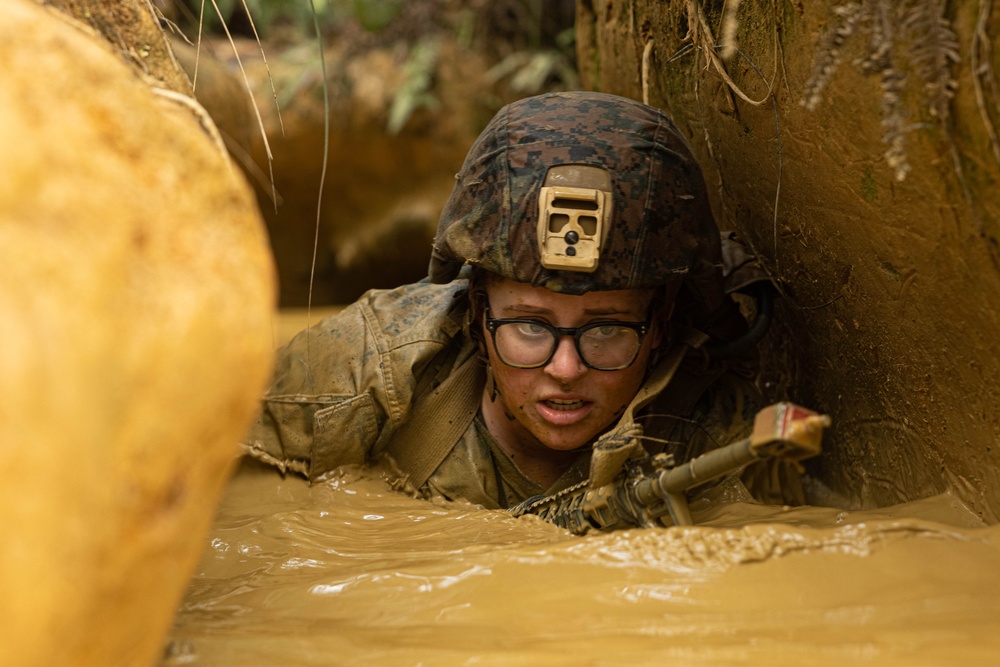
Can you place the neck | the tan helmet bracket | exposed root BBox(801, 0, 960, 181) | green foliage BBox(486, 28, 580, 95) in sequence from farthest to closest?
1. green foliage BBox(486, 28, 580, 95)
2. the neck
3. the tan helmet bracket
4. exposed root BBox(801, 0, 960, 181)

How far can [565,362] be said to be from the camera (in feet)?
10.6

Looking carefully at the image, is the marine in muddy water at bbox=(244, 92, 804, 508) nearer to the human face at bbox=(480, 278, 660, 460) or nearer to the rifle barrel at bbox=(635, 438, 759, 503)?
the human face at bbox=(480, 278, 660, 460)

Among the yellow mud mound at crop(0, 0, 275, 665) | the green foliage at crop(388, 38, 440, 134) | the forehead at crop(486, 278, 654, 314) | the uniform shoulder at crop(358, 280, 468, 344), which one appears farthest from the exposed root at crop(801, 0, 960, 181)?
the green foliage at crop(388, 38, 440, 134)

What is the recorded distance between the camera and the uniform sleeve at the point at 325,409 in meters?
3.67

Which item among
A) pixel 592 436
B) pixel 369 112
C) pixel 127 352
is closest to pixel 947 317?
pixel 592 436

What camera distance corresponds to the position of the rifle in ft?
6.22

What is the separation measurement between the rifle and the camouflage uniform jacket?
55 cm

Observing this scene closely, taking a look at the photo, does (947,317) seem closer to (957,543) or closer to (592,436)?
(957,543)

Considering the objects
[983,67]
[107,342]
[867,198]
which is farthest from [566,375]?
[107,342]

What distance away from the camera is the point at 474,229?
3.31 metres

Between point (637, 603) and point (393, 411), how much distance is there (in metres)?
1.86

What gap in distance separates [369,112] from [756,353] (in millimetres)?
5899

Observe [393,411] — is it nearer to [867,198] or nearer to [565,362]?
[565,362]

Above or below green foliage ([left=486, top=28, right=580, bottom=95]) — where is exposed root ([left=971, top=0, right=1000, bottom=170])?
below
